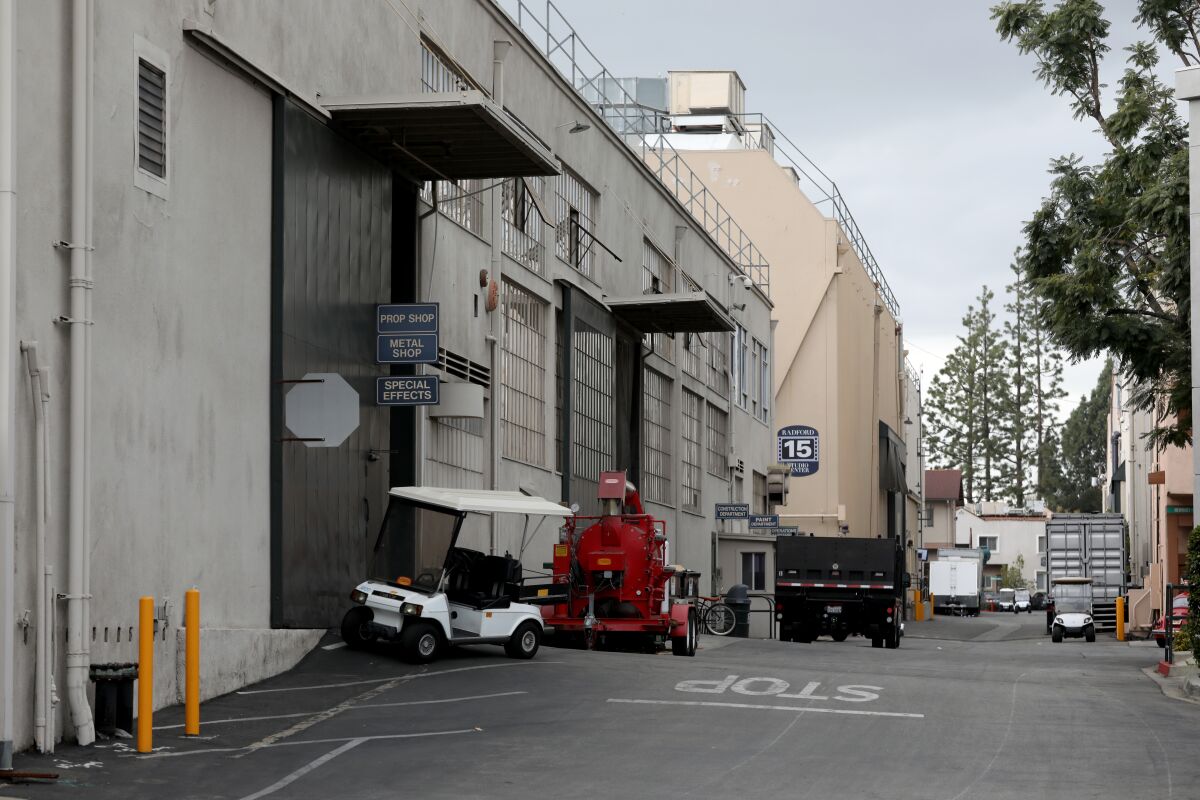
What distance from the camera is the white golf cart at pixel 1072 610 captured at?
46.6 m

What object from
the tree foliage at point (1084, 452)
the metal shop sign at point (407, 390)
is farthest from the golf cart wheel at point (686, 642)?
the tree foliage at point (1084, 452)

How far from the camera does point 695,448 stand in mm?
43938

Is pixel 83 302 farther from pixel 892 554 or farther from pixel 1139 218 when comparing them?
pixel 892 554

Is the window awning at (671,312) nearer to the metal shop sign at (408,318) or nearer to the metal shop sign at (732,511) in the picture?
the metal shop sign at (732,511)

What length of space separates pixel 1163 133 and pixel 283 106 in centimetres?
1902

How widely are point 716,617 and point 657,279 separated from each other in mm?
8565

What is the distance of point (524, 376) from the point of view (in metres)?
29.1

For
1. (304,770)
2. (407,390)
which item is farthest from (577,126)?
(304,770)

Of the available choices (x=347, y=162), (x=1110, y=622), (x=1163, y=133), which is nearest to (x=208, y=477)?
(x=347, y=162)

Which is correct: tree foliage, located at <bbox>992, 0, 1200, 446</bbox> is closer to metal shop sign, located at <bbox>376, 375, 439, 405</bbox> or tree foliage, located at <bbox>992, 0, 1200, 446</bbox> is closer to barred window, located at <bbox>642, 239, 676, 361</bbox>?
barred window, located at <bbox>642, 239, 676, 361</bbox>

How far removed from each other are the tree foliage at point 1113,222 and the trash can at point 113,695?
21.7 metres

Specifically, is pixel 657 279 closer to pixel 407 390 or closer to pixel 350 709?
A: pixel 407 390

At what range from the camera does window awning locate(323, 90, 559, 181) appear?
20344mm

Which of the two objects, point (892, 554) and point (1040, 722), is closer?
point (1040, 722)
